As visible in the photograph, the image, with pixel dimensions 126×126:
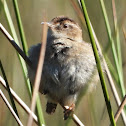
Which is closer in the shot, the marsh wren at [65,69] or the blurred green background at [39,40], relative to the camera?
the marsh wren at [65,69]

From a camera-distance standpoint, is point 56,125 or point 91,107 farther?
point 56,125

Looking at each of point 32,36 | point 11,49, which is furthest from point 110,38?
point 32,36

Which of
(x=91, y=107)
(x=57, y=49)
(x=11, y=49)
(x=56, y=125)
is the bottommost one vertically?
(x=56, y=125)

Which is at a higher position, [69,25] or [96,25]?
[69,25]

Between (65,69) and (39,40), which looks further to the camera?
(39,40)

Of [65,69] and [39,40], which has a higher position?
[65,69]

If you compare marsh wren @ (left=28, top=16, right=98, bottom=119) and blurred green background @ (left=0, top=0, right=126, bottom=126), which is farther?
blurred green background @ (left=0, top=0, right=126, bottom=126)

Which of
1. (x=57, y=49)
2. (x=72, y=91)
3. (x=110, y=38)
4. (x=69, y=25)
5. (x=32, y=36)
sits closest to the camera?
(x=110, y=38)

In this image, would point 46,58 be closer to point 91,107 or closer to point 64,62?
point 64,62
